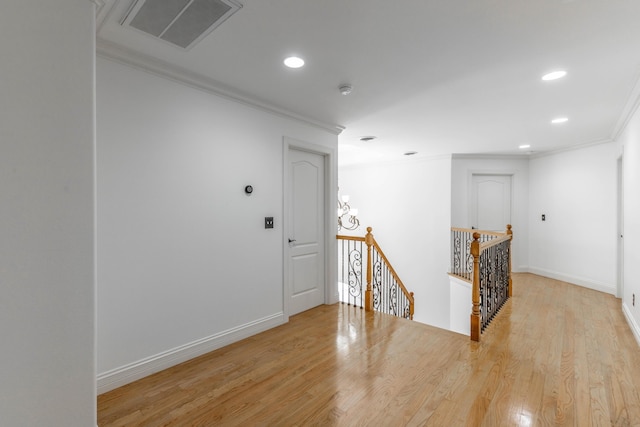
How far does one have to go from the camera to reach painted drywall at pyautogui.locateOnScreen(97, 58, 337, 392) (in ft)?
7.30

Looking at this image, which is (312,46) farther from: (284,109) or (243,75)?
(284,109)

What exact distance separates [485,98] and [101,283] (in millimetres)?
3887

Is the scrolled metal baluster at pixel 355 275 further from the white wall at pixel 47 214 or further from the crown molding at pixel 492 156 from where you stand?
the white wall at pixel 47 214

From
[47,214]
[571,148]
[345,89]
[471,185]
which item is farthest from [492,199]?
[47,214]

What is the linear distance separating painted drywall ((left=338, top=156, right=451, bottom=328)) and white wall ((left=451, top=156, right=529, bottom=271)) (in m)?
0.38

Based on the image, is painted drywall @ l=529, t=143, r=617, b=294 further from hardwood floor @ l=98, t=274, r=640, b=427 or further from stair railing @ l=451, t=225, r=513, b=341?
hardwood floor @ l=98, t=274, r=640, b=427

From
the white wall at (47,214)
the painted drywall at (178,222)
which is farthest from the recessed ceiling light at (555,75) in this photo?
the white wall at (47,214)

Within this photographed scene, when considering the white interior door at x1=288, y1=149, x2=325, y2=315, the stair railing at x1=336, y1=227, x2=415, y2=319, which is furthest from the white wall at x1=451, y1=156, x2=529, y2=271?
the white interior door at x1=288, y1=149, x2=325, y2=315

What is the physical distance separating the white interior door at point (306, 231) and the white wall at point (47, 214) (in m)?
2.38

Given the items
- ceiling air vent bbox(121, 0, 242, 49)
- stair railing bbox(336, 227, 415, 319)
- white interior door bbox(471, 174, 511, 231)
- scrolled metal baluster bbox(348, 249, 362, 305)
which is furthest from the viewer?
white interior door bbox(471, 174, 511, 231)

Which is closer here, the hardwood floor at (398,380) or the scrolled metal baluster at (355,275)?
the hardwood floor at (398,380)

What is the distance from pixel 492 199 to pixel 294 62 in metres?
5.90

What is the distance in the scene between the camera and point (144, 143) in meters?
2.39

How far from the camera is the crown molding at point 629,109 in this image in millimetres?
2890
